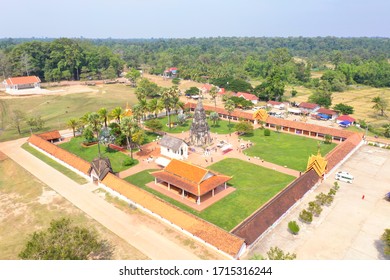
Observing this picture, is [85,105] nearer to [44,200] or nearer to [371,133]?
[44,200]

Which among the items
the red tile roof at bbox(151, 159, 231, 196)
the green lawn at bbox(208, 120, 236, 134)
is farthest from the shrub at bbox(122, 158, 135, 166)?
the green lawn at bbox(208, 120, 236, 134)

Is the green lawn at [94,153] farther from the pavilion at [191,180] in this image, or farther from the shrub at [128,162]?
the pavilion at [191,180]

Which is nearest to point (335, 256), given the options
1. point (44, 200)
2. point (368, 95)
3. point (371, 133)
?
point (44, 200)

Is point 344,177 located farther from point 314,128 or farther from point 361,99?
point 361,99

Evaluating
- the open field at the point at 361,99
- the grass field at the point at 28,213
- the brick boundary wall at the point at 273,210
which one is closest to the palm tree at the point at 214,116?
the brick boundary wall at the point at 273,210

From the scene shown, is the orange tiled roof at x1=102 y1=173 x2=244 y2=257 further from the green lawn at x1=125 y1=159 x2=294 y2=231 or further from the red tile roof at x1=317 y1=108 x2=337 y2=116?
the red tile roof at x1=317 y1=108 x2=337 y2=116
